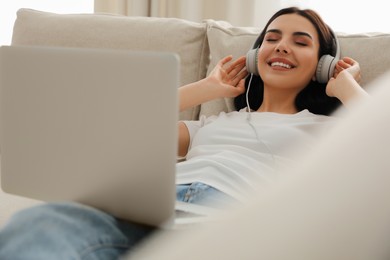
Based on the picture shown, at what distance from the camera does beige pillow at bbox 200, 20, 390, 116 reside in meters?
1.46

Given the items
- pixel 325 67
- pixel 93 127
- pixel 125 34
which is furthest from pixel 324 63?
pixel 93 127

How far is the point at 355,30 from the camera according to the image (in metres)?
2.25

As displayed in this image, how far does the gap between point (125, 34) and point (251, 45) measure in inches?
17.9

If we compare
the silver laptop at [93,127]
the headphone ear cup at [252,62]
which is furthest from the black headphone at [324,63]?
the silver laptop at [93,127]

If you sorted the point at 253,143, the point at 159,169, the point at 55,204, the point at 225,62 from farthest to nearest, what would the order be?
the point at 225,62 < the point at 253,143 < the point at 55,204 < the point at 159,169

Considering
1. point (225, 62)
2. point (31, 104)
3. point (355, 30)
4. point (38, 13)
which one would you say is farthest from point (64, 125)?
point (355, 30)

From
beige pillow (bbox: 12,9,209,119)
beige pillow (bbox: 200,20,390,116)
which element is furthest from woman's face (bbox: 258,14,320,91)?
beige pillow (bbox: 12,9,209,119)

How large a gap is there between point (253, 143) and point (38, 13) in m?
1.12

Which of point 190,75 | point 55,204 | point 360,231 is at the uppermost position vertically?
point 360,231

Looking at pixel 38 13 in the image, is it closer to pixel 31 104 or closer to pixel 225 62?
pixel 225 62

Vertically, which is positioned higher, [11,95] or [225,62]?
[11,95]

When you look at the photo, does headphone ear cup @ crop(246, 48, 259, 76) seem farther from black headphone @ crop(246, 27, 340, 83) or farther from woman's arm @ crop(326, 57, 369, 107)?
woman's arm @ crop(326, 57, 369, 107)

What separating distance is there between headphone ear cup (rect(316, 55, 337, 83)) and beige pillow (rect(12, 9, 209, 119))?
1.57ft

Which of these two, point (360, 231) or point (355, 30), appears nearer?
point (360, 231)
